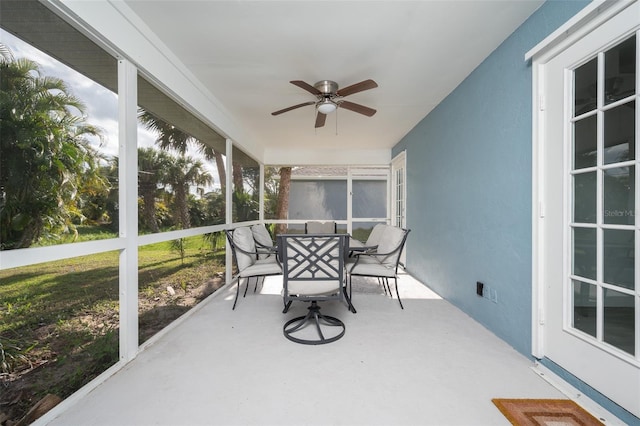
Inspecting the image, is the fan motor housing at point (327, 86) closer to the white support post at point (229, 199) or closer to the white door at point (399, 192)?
the white support post at point (229, 199)

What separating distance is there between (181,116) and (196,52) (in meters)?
0.69

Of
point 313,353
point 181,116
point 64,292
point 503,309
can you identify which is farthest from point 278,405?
point 181,116

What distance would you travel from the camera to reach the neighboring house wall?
2068mm

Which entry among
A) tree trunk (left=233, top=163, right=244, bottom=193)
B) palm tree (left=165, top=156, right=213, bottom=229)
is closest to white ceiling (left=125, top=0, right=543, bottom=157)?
palm tree (left=165, top=156, right=213, bottom=229)

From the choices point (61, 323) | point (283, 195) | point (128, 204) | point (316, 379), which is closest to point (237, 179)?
point (283, 195)

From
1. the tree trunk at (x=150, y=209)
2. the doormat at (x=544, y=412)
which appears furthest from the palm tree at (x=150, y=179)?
the doormat at (x=544, y=412)

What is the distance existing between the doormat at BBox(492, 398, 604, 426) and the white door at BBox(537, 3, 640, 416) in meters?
0.19

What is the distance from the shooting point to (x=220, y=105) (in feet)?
11.9

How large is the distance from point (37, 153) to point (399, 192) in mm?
5480

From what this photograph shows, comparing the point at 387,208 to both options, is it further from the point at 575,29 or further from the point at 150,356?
the point at 150,356

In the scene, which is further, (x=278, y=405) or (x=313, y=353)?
(x=313, y=353)

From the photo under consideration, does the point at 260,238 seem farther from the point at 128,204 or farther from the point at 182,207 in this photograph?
the point at 128,204

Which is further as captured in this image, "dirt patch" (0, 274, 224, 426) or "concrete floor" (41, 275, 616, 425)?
"concrete floor" (41, 275, 616, 425)

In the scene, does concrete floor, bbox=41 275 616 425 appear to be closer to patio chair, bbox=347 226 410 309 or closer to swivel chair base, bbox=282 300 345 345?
swivel chair base, bbox=282 300 345 345
